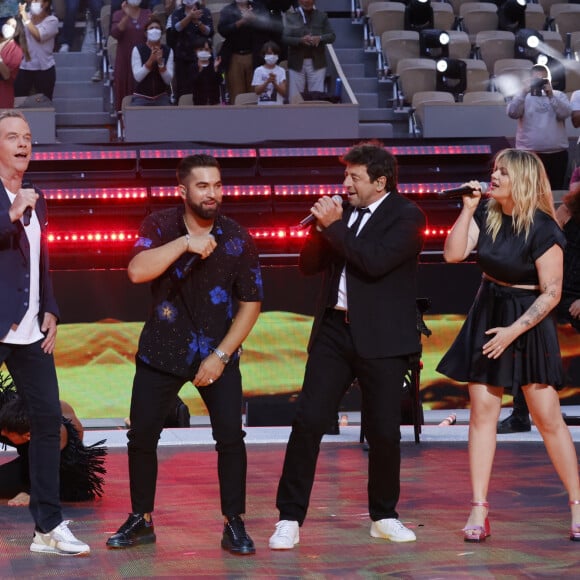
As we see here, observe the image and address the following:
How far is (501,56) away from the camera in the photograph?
47.9 feet

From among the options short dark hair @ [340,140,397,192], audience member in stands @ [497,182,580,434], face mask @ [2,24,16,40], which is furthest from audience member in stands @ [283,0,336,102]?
short dark hair @ [340,140,397,192]

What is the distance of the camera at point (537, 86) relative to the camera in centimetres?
1123

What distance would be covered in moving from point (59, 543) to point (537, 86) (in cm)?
790

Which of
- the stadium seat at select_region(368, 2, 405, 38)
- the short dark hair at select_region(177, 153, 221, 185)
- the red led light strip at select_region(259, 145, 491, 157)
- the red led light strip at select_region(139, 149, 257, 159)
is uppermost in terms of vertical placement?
the short dark hair at select_region(177, 153, 221, 185)

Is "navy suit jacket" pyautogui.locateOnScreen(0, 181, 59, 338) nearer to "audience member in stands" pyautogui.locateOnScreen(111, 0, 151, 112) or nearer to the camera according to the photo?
the camera

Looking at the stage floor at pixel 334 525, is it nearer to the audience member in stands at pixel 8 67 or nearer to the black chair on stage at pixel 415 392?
the black chair on stage at pixel 415 392

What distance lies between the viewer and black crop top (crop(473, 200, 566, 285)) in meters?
4.82

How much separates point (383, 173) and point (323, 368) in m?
0.79

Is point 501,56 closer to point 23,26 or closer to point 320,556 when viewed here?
point 23,26

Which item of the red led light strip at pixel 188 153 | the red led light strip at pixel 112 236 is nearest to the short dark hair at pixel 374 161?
the red led light strip at pixel 112 236

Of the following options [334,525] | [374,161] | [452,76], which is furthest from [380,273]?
[452,76]

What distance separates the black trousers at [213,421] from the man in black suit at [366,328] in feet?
0.81

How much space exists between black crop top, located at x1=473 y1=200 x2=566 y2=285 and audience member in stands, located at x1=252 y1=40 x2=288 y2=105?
738 cm

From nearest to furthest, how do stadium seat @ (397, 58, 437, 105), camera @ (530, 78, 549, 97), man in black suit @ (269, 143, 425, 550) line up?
A: man in black suit @ (269, 143, 425, 550) → camera @ (530, 78, 549, 97) → stadium seat @ (397, 58, 437, 105)
